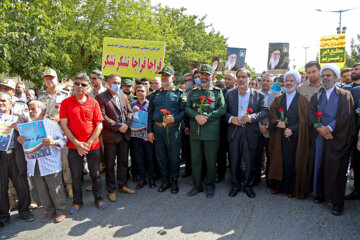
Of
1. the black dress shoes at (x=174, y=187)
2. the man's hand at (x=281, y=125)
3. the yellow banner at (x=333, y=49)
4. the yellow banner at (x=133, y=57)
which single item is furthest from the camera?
the yellow banner at (x=333, y=49)

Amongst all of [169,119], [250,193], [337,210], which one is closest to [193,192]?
[250,193]

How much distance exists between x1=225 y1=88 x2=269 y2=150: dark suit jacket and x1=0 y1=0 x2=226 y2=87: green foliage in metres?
6.21

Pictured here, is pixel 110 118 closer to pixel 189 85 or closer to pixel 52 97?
pixel 52 97

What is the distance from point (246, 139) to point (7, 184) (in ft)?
13.2

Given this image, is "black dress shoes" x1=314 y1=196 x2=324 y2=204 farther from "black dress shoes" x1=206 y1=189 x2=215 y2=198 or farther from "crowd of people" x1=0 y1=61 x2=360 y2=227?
"black dress shoes" x1=206 y1=189 x2=215 y2=198

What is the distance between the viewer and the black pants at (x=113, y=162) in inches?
183

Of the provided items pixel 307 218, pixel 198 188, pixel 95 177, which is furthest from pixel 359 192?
pixel 95 177

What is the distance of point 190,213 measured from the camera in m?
4.09

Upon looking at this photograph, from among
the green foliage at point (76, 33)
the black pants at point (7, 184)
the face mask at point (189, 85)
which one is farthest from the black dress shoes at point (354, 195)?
the green foliage at point (76, 33)

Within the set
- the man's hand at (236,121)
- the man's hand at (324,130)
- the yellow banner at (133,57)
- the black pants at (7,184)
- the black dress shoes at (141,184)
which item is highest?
the yellow banner at (133,57)

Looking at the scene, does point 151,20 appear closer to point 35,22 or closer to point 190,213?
point 35,22

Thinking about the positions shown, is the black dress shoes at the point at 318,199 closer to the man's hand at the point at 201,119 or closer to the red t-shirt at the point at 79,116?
the man's hand at the point at 201,119

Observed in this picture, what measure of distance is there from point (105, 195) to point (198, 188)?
1807 millimetres

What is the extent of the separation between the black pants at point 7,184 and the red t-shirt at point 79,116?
872mm
